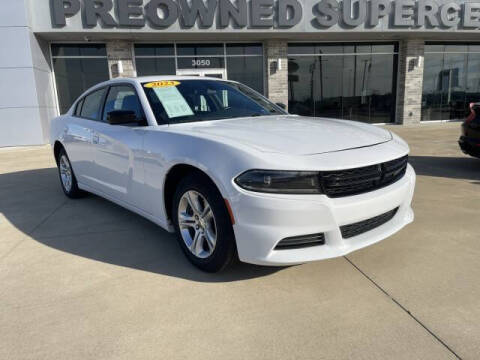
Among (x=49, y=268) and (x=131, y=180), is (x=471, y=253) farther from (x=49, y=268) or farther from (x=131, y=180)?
(x=49, y=268)

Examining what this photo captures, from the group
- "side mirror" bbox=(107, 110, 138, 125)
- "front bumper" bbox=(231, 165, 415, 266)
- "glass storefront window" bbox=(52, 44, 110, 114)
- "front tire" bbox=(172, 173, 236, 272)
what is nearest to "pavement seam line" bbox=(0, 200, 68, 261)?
"side mirror" bbox=(107, 110, 138, 125)

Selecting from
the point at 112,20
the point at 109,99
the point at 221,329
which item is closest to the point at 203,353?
the point at 221,329

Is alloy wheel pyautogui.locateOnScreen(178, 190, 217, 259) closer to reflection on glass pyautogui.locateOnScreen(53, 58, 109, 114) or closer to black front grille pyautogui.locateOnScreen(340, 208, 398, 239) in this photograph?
black front grille pyautogui.locateOnScreen(340, 208, 398, 239)

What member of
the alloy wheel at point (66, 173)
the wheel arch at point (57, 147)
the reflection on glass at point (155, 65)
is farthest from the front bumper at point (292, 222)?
the reflection on glass at point (155, 65)

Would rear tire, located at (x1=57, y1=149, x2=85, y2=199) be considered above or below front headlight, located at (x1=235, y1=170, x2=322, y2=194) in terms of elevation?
below

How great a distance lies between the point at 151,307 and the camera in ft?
8.11

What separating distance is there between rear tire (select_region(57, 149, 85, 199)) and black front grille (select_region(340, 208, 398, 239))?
3881mm

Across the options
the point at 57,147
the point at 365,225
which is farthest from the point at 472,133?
the point at 57,147

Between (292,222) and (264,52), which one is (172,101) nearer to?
(292,222)

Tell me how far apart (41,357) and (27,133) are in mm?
12006

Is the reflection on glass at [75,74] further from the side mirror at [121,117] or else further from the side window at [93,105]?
the side mirror at [121,117]

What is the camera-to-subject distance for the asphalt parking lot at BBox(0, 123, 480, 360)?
2.06 metres

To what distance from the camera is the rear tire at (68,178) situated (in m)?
5.11

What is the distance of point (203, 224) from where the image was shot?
2.82m
